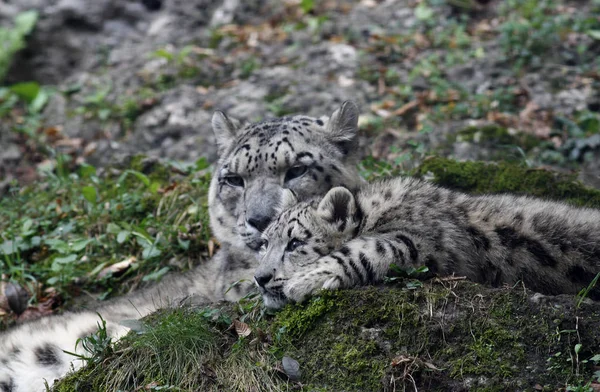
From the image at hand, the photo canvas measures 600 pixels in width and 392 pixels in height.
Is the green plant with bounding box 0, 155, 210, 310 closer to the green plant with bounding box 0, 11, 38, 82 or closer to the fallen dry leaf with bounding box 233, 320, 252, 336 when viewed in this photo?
the fallen dry leaf with bounding box 233, 320, 252, 336

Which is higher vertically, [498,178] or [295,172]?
[295,172]

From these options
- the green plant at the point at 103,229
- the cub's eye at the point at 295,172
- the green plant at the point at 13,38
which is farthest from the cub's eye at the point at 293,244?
the green plant at the point at 13,38

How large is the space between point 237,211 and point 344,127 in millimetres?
1507

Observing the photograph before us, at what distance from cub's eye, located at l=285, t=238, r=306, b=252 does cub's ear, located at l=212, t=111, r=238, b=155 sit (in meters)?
2.45

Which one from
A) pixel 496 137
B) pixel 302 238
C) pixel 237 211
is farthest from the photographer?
pixel 496 137

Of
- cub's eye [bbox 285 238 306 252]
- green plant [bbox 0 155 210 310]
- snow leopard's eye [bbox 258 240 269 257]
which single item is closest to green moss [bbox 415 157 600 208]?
snow leopard's eye [bbox 258 240 269 257]

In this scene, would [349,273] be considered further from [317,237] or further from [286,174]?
[286,174]

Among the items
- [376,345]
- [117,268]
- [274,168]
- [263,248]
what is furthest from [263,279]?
[117,268]

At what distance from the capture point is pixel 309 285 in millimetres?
5734

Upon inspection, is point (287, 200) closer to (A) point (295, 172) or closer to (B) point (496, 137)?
(A) point (295, 172)

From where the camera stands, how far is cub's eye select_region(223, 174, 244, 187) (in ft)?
25.8

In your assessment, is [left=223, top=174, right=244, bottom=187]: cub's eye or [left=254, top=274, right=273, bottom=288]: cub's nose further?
[left=223, top=174, right=244, bottom=187]: cub's eye

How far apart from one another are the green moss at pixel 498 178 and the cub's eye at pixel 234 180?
2.36 metres

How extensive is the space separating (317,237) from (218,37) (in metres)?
10.9
